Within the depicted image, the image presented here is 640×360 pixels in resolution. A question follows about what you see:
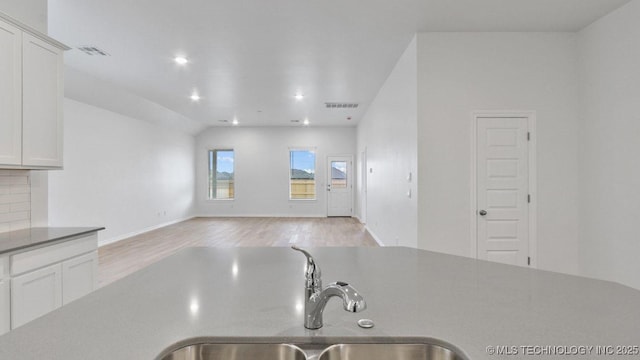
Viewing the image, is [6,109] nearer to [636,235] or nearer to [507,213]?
[507,213]

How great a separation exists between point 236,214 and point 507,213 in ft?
27.4

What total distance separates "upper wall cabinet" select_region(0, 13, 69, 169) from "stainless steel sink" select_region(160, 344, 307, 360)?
2.41m

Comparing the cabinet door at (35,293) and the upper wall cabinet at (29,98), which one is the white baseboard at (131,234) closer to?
the upper wall cabinet at (29,98)

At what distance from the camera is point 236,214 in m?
10.5

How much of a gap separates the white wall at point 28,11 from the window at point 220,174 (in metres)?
7.90

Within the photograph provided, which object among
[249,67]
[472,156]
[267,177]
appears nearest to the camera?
[472,156]

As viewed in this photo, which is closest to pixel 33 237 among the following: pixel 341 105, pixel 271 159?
pixel 341 105

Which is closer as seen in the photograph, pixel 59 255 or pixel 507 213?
pixel 59 255

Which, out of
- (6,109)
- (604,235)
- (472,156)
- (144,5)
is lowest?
(604,235)

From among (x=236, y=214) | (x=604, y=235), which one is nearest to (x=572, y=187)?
(x=604, y=235)

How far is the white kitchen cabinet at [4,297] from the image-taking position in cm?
191

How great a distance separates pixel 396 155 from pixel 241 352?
4.14m

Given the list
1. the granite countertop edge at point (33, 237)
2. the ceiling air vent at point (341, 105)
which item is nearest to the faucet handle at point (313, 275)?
the granite countertop edge at point (33, 237)

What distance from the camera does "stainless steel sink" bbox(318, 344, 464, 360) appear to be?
85cm
